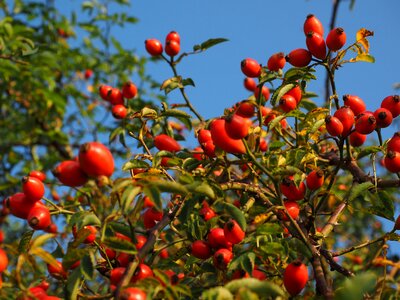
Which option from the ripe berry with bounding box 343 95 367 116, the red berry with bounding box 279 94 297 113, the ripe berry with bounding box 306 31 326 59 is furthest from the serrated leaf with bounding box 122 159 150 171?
the ripe berry with bounding box 343 95 367 116

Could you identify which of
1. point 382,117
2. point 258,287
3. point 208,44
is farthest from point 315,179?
point 208,44

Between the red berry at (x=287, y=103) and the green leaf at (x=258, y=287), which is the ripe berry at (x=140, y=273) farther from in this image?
the red berry at (x=287, y=103)

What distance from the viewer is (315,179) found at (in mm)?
2459

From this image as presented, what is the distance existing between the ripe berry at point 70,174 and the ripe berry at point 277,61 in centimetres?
144

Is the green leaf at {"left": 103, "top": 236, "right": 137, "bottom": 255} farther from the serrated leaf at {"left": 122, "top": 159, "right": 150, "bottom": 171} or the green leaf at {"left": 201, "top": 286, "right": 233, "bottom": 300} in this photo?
the serrated leaf at {"left": 122, "top": 159, "right": 150, "bottom": 171}

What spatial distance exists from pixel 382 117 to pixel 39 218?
5.66ft

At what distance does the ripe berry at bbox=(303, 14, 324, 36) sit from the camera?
2.66 metres

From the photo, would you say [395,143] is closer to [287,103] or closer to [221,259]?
[287,103]

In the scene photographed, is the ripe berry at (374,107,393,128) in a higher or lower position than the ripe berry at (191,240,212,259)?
higher

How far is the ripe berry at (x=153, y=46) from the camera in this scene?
3.66 m

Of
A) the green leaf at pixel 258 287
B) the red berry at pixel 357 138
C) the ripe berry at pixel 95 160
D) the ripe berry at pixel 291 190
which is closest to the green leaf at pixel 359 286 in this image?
the green leaf at pixel 258 287

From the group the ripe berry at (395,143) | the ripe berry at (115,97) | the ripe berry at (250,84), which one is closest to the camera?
the ripe berry at (395,143)

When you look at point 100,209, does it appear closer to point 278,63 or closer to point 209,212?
point 209,212

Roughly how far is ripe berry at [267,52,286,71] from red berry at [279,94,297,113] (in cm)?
22
